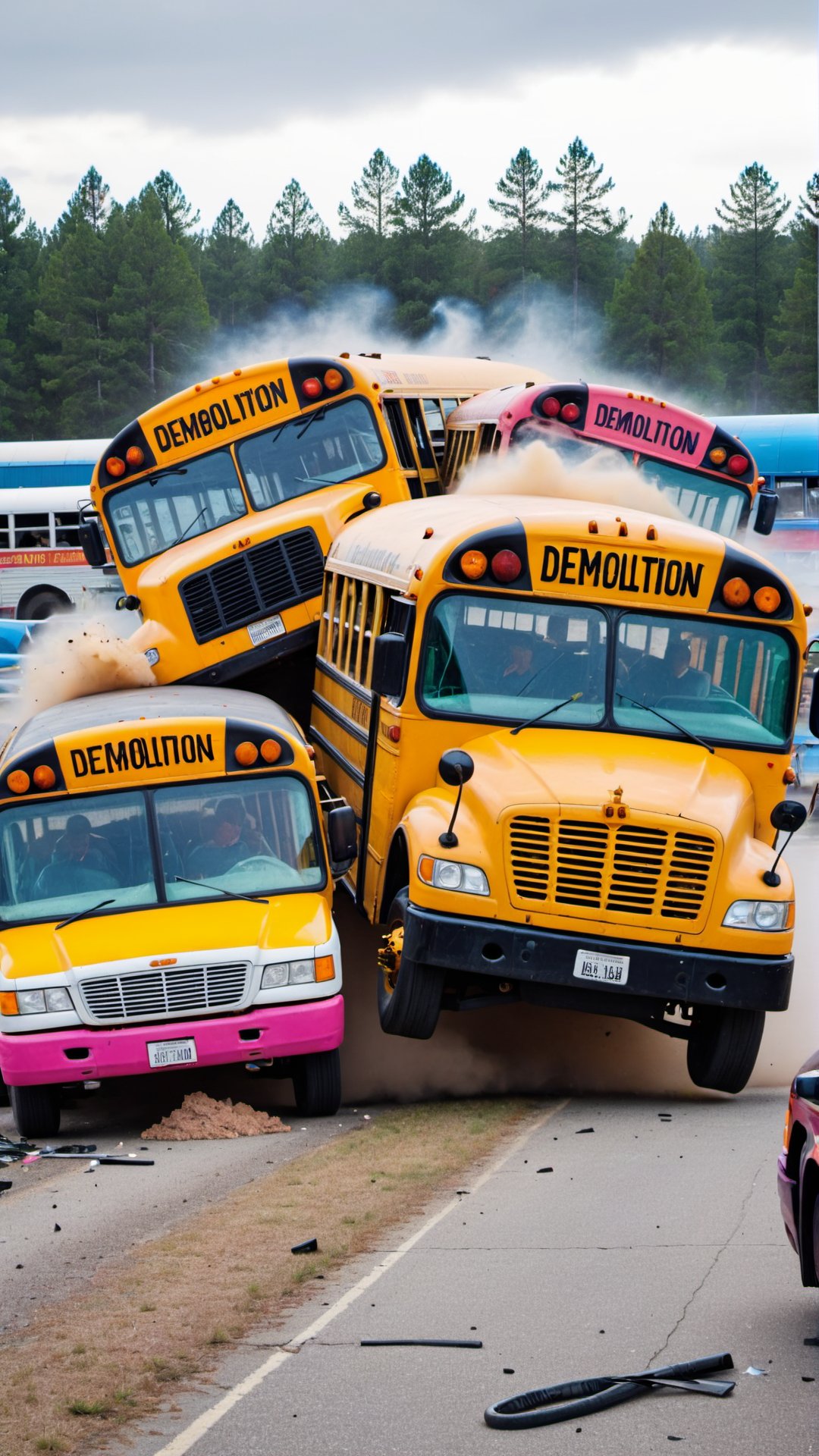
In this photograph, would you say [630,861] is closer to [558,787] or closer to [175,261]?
[558,787]

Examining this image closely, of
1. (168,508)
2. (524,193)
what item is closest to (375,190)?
(524,193)

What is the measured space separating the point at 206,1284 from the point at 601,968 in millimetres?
3532

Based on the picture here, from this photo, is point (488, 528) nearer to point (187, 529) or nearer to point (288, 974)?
point (288, 974)

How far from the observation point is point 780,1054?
12297 millimetres

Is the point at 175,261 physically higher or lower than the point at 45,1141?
higher

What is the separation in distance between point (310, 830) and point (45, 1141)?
228cm

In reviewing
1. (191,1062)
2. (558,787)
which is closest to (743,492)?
(558,787)

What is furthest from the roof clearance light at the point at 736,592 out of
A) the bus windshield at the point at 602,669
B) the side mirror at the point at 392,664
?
the side mirror at the point at 392,664

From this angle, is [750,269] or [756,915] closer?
[756,915]

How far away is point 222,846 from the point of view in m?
11.5

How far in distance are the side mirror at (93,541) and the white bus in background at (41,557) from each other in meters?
25.7

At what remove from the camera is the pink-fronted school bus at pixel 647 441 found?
53.9 ft

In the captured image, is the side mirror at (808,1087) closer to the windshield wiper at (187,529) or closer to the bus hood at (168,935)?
the bus hood at (168,935)

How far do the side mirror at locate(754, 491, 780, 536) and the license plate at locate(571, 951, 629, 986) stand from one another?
7377 millimetres
